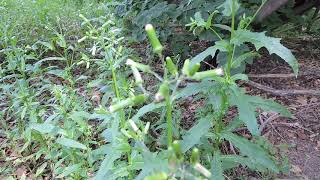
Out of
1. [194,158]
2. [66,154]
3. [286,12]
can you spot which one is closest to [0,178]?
[66,154]

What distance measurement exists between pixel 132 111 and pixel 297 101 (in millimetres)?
1446

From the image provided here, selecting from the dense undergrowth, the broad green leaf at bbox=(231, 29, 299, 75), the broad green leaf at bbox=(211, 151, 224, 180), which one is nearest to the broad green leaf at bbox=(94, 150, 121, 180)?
the dense undergrowth

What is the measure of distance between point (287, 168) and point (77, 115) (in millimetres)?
1418

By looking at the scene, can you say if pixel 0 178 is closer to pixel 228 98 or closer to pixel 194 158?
pixel 228 98

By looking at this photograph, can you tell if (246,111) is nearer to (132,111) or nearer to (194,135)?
(194,135)

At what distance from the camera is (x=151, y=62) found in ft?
13.4

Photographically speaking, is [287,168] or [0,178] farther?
[0,178]

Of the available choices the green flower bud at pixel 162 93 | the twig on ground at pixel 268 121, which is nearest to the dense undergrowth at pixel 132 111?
the green flower bud at pixel 162 93

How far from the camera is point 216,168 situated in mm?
2018

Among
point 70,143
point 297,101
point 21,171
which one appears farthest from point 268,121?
point 21,171

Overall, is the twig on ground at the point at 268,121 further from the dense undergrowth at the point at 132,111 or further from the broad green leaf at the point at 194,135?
the broad green leaf at the point at 194,135

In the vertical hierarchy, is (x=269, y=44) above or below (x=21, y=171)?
above

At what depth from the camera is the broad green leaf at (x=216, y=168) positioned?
6.38 ft

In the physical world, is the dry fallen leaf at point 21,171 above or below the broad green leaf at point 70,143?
below
